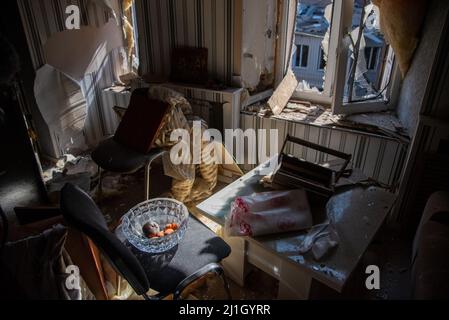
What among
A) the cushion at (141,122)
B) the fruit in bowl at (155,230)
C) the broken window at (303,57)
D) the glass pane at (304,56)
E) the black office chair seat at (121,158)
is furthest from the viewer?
the glass pane at (304,56)

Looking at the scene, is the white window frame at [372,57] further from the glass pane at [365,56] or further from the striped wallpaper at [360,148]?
the striped wallpaper at [360,148]

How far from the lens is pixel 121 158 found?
2246 millimetres

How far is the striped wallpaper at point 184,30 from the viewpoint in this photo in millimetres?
2574

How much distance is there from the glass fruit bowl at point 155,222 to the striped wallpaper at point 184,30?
148 centimetres

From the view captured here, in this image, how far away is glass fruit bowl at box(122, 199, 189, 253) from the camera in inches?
57.7

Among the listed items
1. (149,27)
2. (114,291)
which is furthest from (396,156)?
(149,27)

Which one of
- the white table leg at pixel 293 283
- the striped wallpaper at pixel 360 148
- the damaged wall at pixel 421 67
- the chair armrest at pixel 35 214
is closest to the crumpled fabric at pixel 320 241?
the white table leg at pixel 293 283

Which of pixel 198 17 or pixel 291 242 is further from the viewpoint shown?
pixel 198 17

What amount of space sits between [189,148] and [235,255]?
3.30 ft

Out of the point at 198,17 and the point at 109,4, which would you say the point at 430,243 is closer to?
the point at 198,17

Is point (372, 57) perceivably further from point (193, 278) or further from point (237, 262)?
point (193, 278)

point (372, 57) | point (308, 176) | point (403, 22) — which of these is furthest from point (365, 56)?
point (308, 176)

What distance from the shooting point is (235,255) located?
1763mm

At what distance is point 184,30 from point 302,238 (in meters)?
2.19
